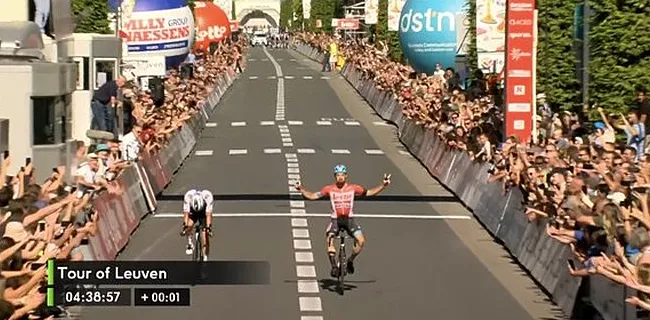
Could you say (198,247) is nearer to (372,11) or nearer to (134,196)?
(134,196)

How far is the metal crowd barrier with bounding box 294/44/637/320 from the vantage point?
59.6 ft

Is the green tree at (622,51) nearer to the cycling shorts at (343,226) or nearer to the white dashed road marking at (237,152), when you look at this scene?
the cycling shorts at (343,226)

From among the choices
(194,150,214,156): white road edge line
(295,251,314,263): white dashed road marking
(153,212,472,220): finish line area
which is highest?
(194,150,214,156): white road edge line

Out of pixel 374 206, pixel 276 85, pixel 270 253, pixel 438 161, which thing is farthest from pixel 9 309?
pixel 276 85

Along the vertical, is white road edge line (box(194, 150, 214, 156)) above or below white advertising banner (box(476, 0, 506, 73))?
below

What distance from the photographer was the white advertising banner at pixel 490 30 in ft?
131

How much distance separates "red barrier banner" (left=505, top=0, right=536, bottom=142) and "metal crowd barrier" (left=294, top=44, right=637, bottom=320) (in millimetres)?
1167

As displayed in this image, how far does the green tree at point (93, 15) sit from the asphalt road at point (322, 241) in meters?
4.66

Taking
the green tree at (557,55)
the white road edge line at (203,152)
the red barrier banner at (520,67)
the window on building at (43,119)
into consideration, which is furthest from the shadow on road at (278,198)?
the white road edge line at (203,152)

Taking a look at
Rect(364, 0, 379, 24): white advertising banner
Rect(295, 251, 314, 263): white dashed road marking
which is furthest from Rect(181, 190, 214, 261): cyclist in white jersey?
Rect(364, 0, 379, 24): white advertising banner

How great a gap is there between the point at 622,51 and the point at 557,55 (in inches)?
376

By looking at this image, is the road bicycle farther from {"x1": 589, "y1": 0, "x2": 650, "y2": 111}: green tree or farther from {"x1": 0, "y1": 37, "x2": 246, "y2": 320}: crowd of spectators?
{"x1": 589, "y1": 0, "x2": 650, "y2": 111}: green tree

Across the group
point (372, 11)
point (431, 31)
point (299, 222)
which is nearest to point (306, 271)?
point (299, 222)

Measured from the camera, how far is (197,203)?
2373cm
